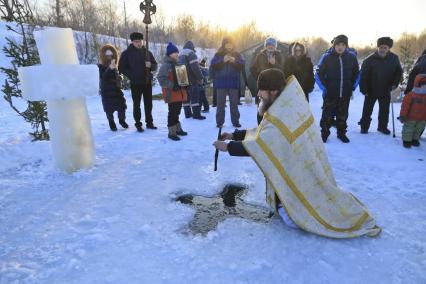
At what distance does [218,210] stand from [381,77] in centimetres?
486

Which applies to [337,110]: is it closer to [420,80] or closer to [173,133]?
[420,80]

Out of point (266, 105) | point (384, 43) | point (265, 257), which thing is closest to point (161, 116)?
point (384, 43)

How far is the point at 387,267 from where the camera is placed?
2529 millimetres

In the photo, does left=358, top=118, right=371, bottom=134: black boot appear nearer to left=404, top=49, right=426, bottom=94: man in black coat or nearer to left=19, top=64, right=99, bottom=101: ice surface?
left=404, top=49, right=426, bottom=94: man in black coat

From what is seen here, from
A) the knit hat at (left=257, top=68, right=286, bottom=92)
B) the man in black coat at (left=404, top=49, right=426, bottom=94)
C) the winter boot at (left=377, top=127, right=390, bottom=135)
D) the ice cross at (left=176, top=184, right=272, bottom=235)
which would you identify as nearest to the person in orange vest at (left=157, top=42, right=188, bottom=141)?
the ice cross at (left=176, top=184, right=272, bottom=235)

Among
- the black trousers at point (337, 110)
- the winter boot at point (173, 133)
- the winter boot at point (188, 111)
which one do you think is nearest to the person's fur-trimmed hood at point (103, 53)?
the winter boot at point (173, 133)

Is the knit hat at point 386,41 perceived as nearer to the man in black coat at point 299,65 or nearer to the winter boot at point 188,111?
the man in black coat at point 299,65

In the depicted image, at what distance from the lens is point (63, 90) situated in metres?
3.94

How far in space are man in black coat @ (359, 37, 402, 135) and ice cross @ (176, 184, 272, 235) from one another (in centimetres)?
419

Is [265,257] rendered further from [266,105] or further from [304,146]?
[266,105]

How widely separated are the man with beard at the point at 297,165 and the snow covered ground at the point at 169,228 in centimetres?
16

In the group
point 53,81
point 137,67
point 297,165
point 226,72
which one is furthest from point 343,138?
point 53,81

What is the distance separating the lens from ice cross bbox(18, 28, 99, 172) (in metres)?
3.85

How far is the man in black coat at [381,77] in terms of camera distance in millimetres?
6387
